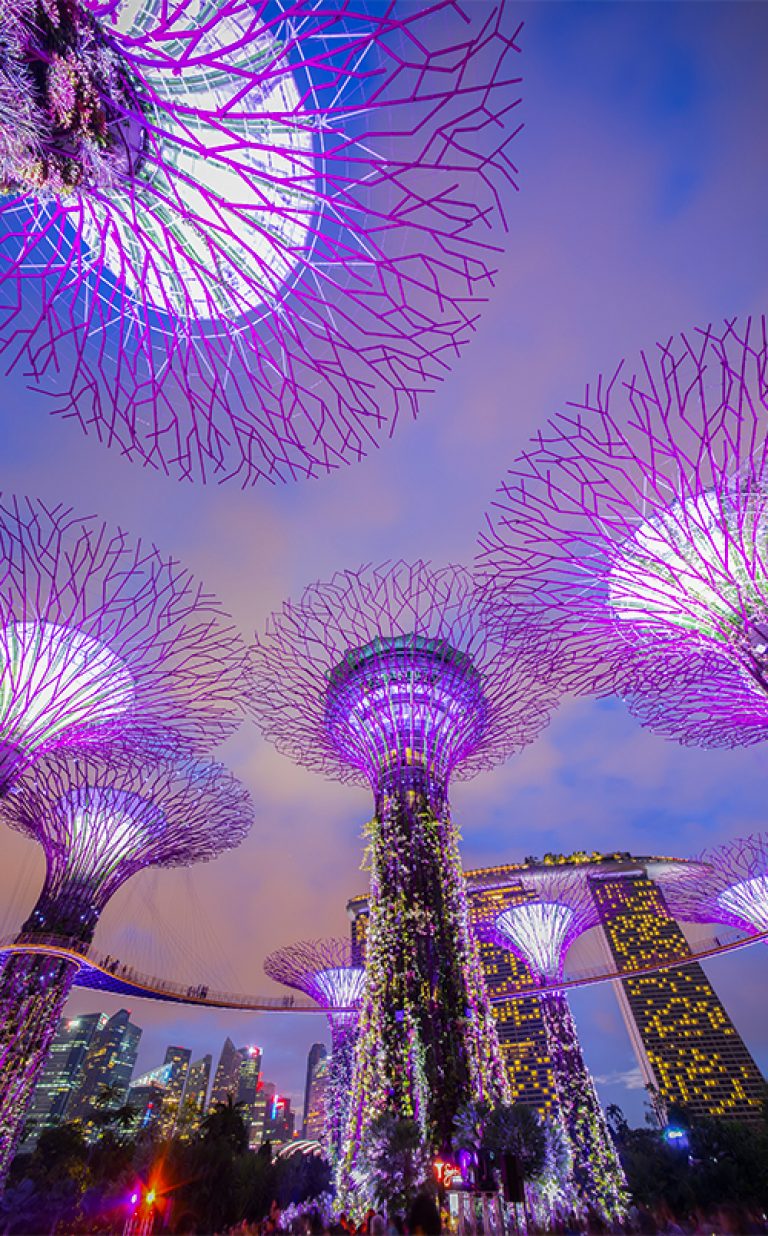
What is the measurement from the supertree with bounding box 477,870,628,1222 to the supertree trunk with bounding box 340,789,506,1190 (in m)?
8.73

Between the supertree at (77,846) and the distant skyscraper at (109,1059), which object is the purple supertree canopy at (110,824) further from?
the distant skyscraper at (109,1059)

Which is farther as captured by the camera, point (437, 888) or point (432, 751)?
point (432, 751)

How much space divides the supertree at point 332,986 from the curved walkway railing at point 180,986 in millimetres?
677

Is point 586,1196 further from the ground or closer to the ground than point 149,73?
closer to the ground

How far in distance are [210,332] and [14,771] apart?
11102 millimetres

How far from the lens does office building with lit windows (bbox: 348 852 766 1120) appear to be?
3794 inches

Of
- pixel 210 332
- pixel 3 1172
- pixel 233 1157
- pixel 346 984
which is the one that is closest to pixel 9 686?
pixel 210 332

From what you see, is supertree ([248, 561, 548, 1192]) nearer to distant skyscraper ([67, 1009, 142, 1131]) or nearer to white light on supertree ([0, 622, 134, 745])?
white light on supertree ([0, 622, 134, 745])

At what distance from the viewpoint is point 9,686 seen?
14.2 m

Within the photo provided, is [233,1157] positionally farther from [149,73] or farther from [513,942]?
[149,73]

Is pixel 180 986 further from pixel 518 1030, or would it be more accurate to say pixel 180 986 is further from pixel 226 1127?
pixel 518 1030

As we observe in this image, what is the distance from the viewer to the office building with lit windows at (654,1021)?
316 feet

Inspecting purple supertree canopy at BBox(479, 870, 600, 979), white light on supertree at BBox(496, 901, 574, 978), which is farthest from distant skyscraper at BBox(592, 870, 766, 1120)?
white light on supertree at BBox(496, 901, 574, 978)

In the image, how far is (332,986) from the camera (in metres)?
30.6
